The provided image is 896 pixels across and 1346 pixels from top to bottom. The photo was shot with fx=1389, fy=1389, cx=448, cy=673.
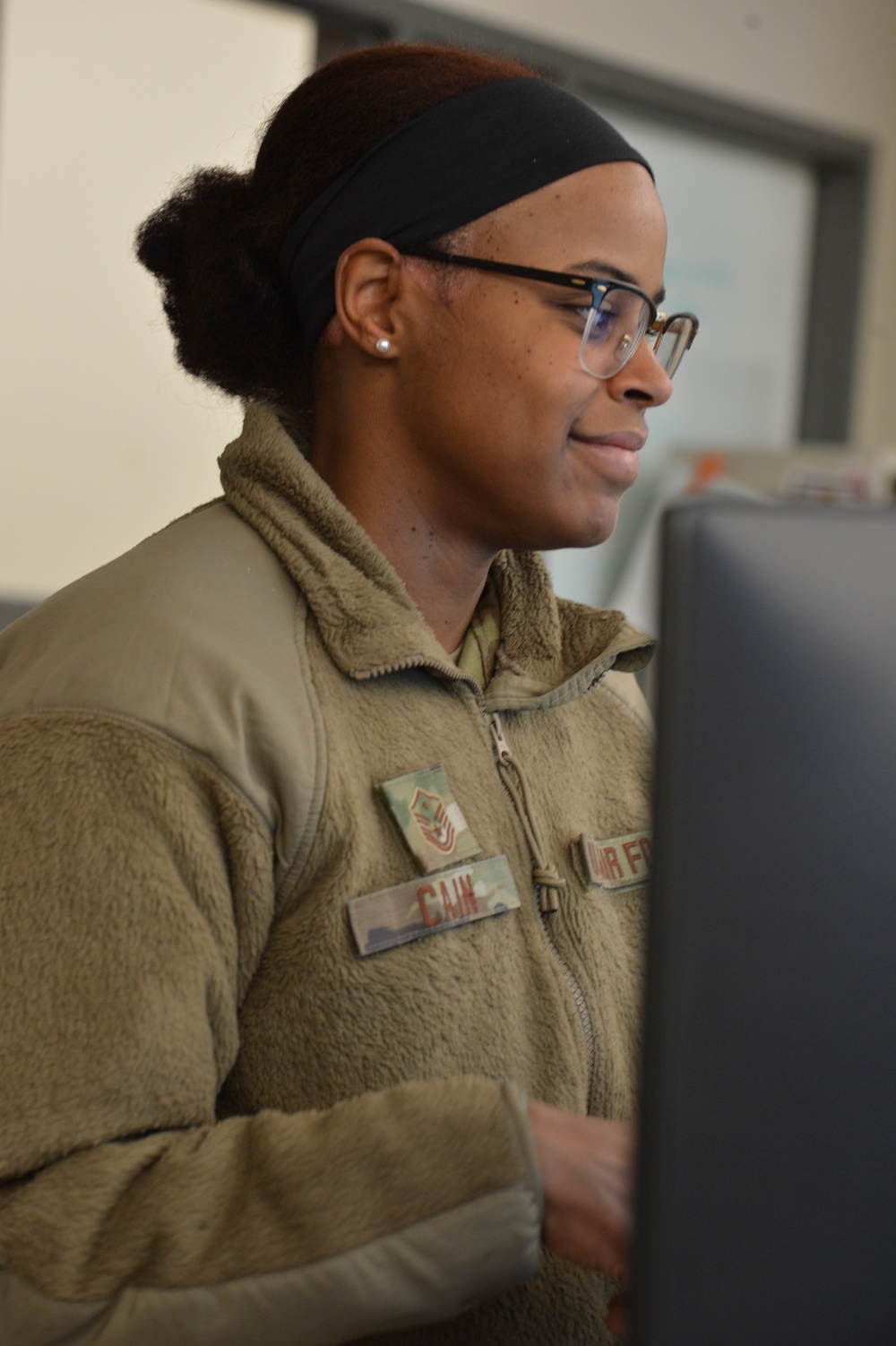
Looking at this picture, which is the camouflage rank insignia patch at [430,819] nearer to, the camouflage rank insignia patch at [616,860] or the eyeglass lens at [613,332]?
the camouflage rank insignia patch at [616,860]

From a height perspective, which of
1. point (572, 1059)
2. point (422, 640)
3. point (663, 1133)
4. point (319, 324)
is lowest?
point (572, 1059)

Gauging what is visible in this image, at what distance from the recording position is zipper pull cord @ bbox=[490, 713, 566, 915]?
0.95m

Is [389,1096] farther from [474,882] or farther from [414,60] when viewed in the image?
[414,60]

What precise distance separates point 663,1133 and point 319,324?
79 cm

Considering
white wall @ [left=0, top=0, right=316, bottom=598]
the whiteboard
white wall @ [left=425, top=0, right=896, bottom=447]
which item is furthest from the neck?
the whiteboard

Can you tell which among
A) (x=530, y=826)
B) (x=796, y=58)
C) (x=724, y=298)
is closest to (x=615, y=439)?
(x=530, y=826)

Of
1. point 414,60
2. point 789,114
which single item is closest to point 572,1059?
point 414,60

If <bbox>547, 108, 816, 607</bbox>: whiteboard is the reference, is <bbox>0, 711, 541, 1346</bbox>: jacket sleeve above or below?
below

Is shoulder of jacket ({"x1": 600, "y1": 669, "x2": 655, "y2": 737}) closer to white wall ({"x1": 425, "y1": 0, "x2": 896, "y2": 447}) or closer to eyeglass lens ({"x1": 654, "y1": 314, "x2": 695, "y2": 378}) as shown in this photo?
eyeglass lens ({"x1": 654, "y1": 314, "x2": 695, "y2": 378})

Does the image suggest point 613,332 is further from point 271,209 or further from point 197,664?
point 197,664

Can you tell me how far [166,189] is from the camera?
1.20m

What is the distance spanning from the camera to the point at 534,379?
1.01 meters

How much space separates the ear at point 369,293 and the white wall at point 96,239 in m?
1.71

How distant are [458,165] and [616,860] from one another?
0.53 m
